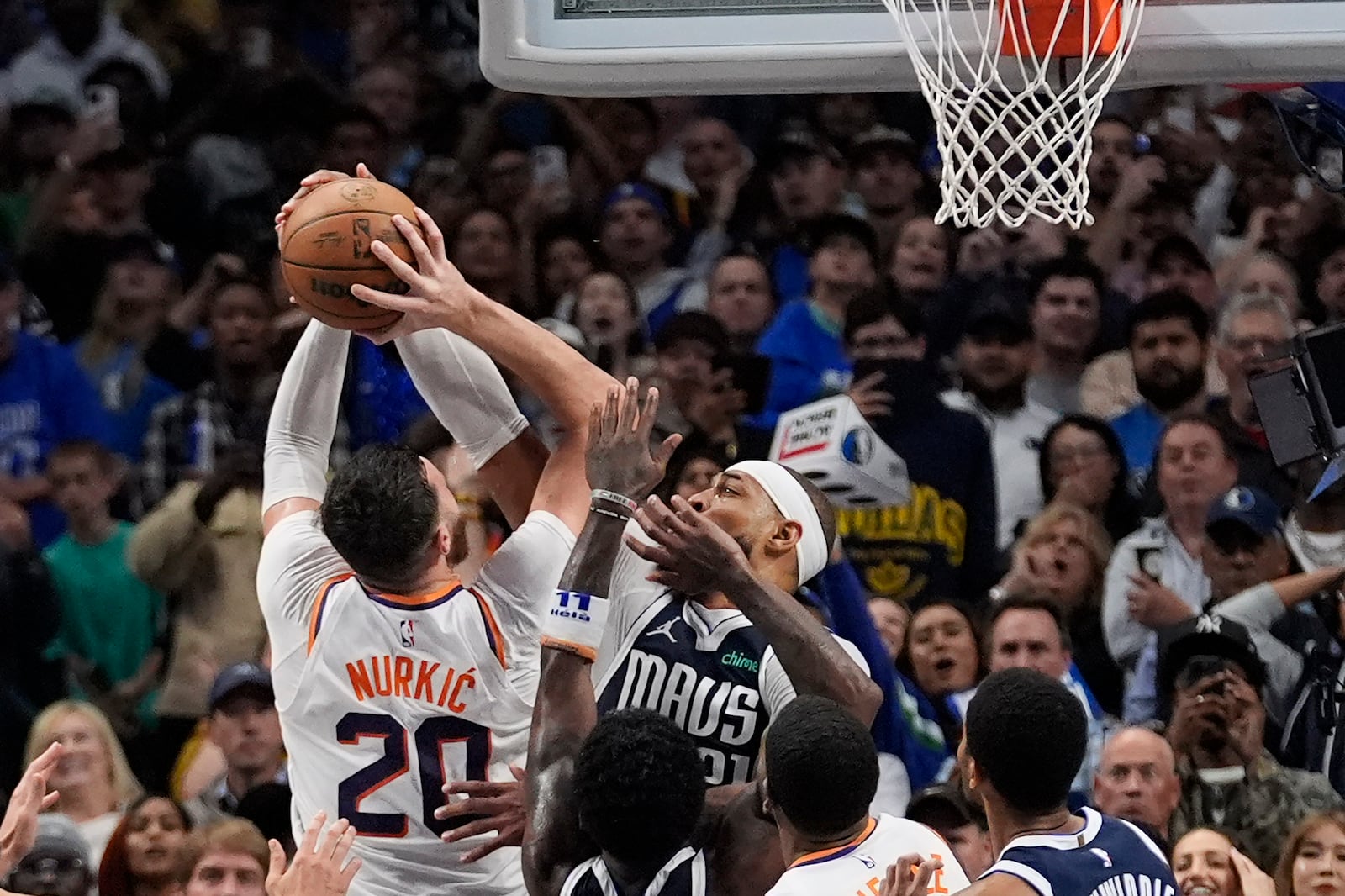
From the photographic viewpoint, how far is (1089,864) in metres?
3.22

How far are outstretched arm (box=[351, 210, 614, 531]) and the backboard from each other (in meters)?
0.56

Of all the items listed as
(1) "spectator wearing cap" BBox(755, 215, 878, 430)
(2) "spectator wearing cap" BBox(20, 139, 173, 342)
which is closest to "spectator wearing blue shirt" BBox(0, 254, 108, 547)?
(2) "spectator wearing cap" BBox(20, 139, 173, 342)

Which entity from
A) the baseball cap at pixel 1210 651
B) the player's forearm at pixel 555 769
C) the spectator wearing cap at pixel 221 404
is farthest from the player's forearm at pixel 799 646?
the spectator wearing cap at pixel 221 404

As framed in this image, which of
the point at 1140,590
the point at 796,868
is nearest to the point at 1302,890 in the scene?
the point at 1140,590

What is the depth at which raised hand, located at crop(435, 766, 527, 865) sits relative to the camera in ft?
12.3

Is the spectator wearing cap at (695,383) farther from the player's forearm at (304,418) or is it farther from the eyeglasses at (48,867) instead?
the player's forearm at (304,418)

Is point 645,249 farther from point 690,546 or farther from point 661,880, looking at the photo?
point 661,880

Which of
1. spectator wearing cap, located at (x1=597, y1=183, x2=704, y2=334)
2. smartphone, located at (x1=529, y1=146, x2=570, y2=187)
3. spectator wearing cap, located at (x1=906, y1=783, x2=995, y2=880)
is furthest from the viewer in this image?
smartphone, located at (x1=529, y1=146, x2=570, y2=187)

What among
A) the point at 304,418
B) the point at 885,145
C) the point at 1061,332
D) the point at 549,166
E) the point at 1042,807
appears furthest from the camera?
the point at 549,166

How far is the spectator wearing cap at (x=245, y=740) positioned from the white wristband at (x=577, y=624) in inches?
89.9

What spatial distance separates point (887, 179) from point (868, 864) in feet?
14.2

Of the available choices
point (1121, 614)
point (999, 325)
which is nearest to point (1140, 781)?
point (1121, 614)

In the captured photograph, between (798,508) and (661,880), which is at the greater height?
(798,508)

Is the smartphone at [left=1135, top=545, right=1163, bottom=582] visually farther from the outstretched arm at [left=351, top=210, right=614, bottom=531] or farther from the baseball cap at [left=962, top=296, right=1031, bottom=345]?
the outstretched arm at [left=351, top=210, right=614, bottom=531]
